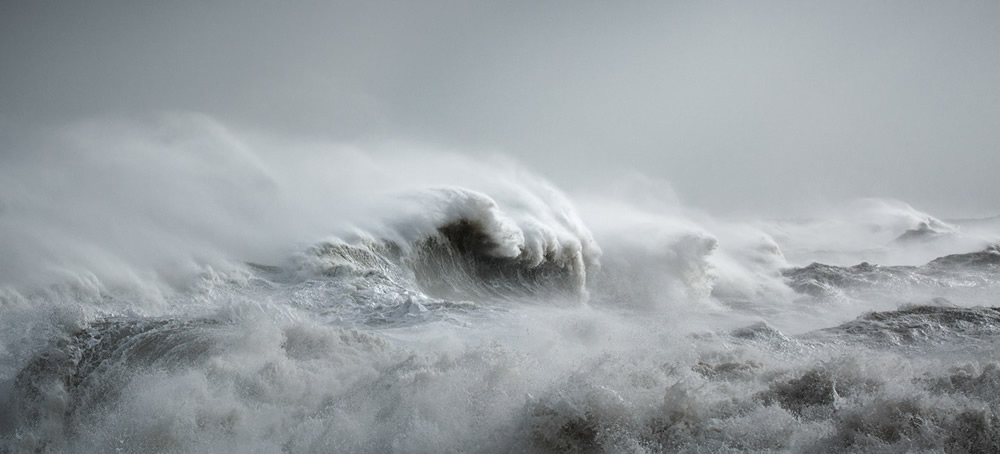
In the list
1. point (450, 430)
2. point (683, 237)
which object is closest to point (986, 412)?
point (450, 430)

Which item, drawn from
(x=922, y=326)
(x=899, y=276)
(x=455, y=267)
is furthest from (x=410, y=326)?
(x=899, y=276)

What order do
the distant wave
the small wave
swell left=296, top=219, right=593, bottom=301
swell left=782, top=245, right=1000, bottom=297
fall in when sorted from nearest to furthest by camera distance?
the small wave → swell left=296, top=219, right=593, bottom=301 → the distant wave → swell left=782, top=245, right=1000, bottom=297

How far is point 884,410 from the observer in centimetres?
388

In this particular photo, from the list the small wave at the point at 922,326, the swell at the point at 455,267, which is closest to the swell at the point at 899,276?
the small wave at the point at 922,326

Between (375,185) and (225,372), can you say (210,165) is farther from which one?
(225,372)

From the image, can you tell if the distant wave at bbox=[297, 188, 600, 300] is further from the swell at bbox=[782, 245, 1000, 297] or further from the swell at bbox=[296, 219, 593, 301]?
the swell at bbox=[782, 245, 1000, 297]

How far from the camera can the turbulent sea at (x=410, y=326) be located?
4.23 m

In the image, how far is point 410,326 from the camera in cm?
788

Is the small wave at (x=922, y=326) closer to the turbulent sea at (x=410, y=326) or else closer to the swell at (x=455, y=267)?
the turbulent sea at (x=410, y=326)

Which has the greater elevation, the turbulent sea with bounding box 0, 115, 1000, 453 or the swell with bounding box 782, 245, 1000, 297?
the swell with bounding box 782, 245, 1000, 297

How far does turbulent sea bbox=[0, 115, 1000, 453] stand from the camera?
423 cm

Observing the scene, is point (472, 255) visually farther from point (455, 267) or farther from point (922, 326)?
point (922, 326)

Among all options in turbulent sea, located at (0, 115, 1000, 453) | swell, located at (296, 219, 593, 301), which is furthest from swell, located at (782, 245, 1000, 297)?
swell, located at (296, 219, 593, 301)

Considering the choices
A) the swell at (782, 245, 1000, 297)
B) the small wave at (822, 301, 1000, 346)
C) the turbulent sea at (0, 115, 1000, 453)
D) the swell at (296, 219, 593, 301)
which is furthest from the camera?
the swell at (782, 245, 1000, 297)
